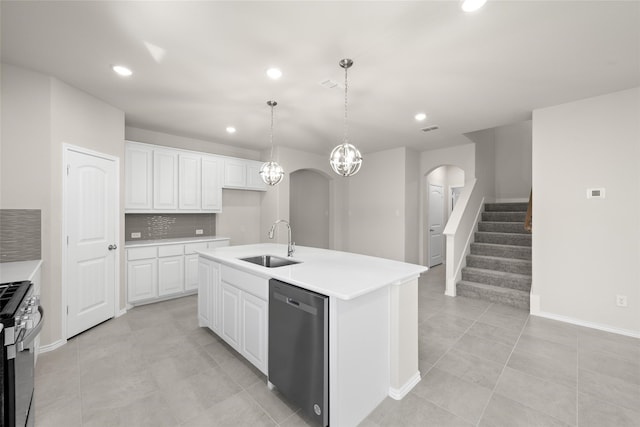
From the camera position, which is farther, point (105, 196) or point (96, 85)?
point (105, 196)

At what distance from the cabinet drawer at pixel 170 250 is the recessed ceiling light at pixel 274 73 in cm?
290

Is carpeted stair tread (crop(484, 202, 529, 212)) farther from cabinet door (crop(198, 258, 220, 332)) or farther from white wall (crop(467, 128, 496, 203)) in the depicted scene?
cabinet door (crop(198, 258, 220, 332))

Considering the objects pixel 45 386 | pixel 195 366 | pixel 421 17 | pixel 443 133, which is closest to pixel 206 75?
pixel 421 17

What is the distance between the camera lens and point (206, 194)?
4.59 m

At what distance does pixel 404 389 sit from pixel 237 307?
1489 mm

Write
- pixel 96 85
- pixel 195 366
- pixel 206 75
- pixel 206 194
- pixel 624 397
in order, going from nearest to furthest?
1. pixel 624 397
2. pixel 195 366
3. pixel 206 75
4. pixel 96 85
5. pixel 206 194

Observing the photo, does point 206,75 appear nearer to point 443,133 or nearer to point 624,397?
point 443,133

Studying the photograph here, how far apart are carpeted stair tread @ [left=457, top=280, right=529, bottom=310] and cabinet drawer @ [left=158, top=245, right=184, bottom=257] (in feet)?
14.4

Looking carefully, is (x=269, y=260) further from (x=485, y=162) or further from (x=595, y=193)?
(x=485, y=162)

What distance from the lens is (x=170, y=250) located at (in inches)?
159

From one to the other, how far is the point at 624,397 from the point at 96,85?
5.32 metres

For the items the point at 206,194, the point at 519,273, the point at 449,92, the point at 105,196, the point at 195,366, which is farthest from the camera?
the point at 206,194

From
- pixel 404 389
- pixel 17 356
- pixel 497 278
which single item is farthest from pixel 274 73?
pixel 497 278

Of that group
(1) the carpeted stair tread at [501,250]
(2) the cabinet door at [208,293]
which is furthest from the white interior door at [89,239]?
(1) the carpeted stair tread at [501,250]
